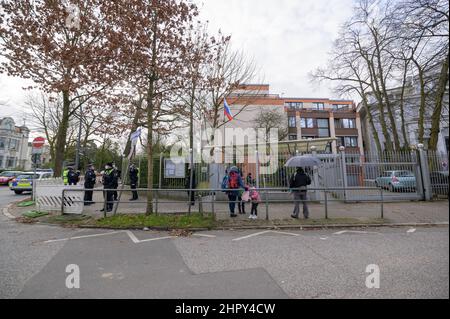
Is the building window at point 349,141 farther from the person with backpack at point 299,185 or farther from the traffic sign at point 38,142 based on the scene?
the traffic sign at point 38,142

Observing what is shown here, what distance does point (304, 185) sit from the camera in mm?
7402

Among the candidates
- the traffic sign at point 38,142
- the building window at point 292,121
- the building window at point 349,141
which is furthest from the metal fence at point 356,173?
the building window at point 349,141

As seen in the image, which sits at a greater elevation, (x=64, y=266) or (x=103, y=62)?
(x=103, y=62)

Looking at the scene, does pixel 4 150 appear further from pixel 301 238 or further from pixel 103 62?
pixel 301 238

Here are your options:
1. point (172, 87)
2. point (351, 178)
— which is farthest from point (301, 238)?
point (351, 178)

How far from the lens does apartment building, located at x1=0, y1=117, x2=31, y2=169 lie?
4481 cm

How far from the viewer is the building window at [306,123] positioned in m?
38.5

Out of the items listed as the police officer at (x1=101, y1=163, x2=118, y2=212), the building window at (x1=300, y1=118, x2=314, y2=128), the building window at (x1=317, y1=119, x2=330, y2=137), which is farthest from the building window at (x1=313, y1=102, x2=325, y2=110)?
the police officer at (x1=101, y1=163, x2=118, y2=212)

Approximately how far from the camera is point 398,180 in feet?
35.2

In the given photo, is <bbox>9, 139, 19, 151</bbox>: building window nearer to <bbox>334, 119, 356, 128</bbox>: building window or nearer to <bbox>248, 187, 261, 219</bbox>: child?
<bbox>248, 187, 261, 219</bbox>: child

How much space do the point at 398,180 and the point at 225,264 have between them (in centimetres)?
1123

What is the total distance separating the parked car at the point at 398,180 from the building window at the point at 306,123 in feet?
94.4

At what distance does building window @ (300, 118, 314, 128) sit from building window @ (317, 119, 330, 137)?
132cm

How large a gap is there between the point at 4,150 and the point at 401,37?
215ft
